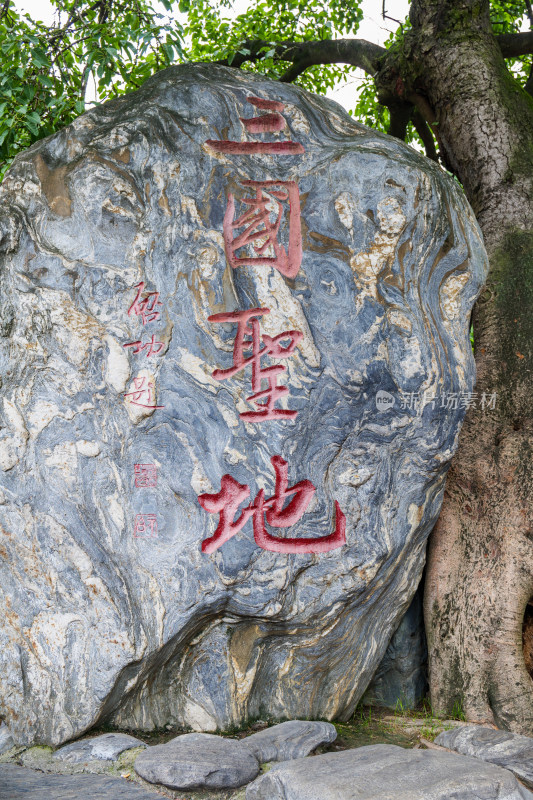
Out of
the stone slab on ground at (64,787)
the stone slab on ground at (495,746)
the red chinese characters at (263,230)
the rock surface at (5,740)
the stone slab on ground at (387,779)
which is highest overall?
the red chinese characters at (263,230)

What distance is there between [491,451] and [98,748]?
2461 mm

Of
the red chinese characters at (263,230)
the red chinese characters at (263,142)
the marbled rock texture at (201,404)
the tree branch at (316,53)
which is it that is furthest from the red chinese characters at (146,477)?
the tree branch at (316,53)

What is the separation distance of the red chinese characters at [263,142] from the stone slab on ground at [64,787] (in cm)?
286

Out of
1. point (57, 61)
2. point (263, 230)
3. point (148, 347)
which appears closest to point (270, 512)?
point (148, 347)

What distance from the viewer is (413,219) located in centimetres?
345

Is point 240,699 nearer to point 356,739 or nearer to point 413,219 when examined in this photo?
point 356,739

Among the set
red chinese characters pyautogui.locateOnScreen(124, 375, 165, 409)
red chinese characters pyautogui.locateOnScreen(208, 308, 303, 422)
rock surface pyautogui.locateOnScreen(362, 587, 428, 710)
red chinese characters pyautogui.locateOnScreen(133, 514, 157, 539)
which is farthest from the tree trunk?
red chinese characters pyautogui.locateOnScreen(124, 375, 165, 409)

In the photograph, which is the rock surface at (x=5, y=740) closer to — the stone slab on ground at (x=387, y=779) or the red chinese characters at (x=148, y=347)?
the stone slab on ground at (x=387, y=779)

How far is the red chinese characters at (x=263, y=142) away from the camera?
3492 mm

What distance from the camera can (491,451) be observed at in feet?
12.7

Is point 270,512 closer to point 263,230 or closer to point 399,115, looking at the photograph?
point 263,230

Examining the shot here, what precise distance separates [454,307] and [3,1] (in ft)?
11.6

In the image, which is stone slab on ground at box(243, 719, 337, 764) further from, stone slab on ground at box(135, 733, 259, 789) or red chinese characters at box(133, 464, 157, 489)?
red chinese characters at box(133, 464, 157, 489)

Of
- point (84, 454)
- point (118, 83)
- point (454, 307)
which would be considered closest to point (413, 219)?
point (454, 307)
